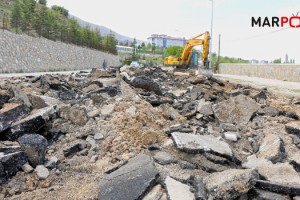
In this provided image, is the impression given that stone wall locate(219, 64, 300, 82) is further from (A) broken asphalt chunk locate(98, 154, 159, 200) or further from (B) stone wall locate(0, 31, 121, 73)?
(B) stone wall locate(0, 31, 121, 73)

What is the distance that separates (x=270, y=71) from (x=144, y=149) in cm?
2101

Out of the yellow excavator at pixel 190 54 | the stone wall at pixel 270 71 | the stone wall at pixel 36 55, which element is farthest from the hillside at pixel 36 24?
the stone wall at pixel 270 71

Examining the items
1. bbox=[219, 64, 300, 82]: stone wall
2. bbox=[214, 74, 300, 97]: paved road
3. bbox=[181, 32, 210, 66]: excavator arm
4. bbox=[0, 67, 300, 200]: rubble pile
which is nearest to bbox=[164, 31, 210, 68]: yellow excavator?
bbox=[181, 32, 210, 66]: excavator arm

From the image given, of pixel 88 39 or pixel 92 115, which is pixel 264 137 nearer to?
pixel 92 115

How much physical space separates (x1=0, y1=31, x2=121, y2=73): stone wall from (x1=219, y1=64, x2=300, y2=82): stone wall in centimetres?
1937

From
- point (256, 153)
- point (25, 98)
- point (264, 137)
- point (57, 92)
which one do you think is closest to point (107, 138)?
point (25, 98)

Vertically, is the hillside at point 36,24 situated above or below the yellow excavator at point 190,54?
A: above

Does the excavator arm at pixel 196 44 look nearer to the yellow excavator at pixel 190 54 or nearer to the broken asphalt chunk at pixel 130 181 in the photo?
the yellow excavator at pixel 190 54

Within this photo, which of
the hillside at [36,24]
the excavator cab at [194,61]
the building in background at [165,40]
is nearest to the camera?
the excavator cab at [194,61]

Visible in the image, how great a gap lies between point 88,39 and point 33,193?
45.9m

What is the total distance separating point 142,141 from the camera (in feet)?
13.9

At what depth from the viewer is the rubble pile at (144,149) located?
10.3ft

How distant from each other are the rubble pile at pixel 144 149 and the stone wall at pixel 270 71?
1512 centimetres

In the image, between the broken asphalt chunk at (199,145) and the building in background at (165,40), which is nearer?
the broken asphalt chunk at (199,145)
